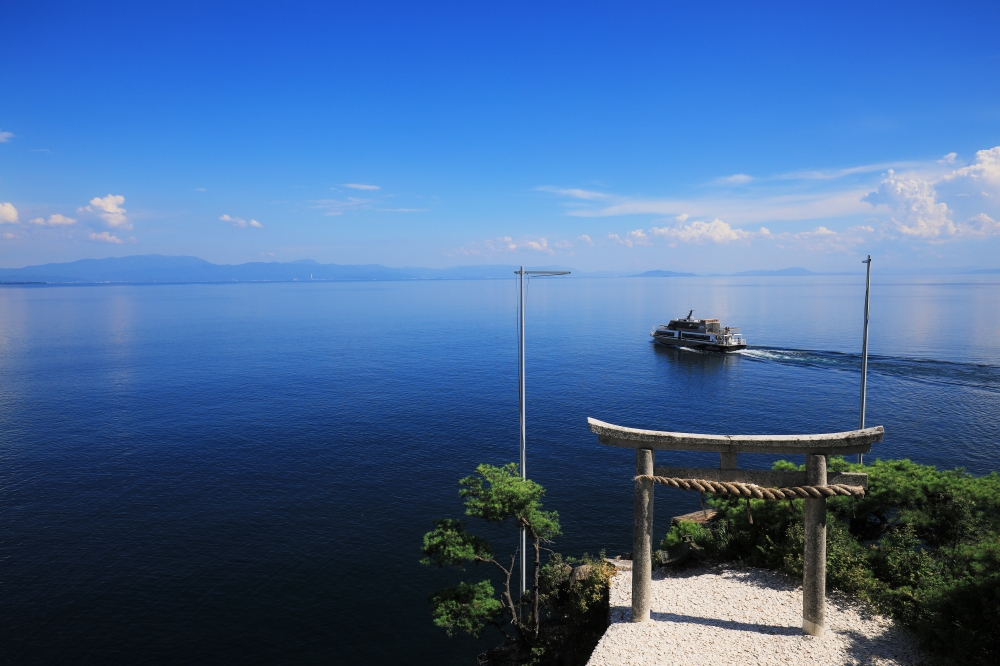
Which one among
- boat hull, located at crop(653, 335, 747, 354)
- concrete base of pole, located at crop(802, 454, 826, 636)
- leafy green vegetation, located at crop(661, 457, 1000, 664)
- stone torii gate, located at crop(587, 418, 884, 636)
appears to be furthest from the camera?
boat hull, located at crop(653, 335, 747, 354)

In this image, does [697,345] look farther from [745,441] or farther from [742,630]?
[745,441]

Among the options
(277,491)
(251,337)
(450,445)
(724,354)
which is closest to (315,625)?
(277,491)

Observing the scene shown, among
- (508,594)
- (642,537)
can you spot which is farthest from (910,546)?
(508,594)

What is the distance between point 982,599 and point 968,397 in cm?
6475

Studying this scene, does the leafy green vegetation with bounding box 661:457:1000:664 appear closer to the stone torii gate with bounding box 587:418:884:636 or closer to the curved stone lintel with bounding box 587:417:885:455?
the stone torii gate with bounding box 587:418:884:636

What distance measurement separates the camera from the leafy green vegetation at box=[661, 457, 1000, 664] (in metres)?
16.8

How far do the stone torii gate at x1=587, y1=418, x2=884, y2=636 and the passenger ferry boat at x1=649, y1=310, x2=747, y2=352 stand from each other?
93.1 metres

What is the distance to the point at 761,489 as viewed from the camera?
56.9ft

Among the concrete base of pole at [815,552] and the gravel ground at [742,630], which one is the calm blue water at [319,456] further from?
the concrete base of pole at [815,552]

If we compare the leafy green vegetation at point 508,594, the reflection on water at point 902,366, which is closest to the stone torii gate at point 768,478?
the leafy green vegetation at point 508,594

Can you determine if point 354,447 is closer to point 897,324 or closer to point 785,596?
point 785,596

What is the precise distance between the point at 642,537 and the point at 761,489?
399cm

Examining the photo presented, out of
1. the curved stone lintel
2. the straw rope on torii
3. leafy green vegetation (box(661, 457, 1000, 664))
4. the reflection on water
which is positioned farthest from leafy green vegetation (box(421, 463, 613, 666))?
the reflection on water

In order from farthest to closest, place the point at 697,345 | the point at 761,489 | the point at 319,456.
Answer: the point at 697,345
the point at 319,456
the point at 761,489
